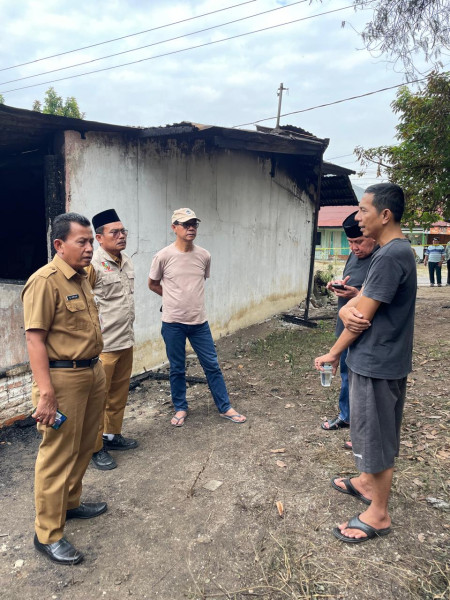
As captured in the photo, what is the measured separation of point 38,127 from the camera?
420 centimetres

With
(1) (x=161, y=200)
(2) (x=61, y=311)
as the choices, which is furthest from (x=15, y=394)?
(1) (x=161, y=200)

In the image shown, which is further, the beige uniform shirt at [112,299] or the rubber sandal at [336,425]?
the rubber sandal at [336,425]

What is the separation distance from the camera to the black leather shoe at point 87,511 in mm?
2864

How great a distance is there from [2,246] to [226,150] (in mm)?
4367

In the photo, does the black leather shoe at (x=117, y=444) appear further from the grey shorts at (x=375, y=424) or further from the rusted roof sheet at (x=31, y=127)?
the rusted roof sheet at (x=31, y=127)

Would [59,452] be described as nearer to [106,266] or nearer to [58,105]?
[106,266]

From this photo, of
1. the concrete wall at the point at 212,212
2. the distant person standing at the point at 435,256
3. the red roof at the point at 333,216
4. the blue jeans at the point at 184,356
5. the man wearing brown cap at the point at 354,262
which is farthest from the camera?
the red roof at the point at 333,216

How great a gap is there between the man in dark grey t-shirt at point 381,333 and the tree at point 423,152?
6395mm

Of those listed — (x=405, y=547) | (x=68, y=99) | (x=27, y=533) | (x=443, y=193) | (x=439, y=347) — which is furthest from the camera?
(x=68, y=99)

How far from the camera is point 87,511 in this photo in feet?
9.50

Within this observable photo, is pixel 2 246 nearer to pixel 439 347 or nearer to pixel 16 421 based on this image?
pixel 16 421

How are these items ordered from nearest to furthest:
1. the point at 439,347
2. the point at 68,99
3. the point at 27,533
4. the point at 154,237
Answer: the point at 27,533 < the point at 154,237 < the point at 439,347 < the point at 68,99

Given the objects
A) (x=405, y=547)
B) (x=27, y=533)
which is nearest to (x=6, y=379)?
(x=27, y=533)

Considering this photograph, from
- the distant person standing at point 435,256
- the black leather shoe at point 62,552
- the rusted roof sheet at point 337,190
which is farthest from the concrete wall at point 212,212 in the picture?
the distant person standing at point 435,256
